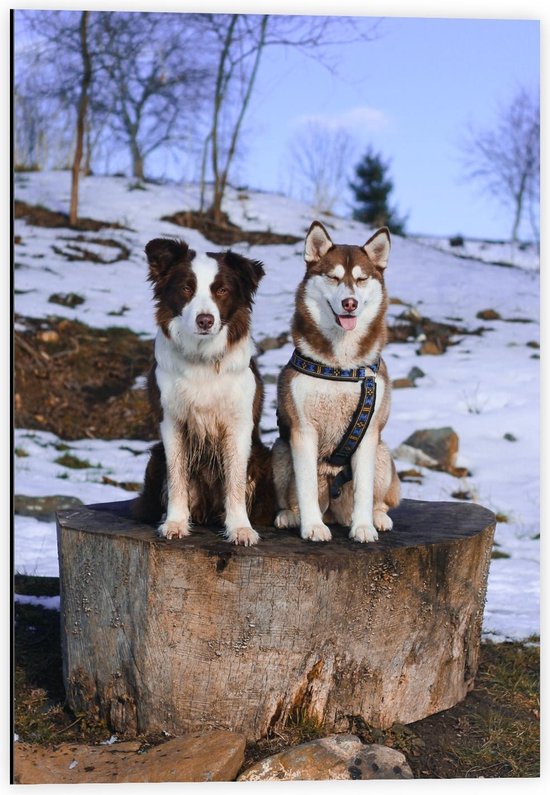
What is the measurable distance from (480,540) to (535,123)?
6.09 meters

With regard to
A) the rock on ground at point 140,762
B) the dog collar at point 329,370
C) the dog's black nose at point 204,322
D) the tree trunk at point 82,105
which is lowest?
the rock on ground at point 140,762

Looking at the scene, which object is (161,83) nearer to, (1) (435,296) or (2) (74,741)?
(1) (435,296)

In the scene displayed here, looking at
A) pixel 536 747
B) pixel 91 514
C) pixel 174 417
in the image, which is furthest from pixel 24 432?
pixel 536 747

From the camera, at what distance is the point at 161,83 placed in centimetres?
1068

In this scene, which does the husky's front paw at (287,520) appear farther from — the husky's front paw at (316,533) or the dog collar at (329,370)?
the dog collar at (329,370)

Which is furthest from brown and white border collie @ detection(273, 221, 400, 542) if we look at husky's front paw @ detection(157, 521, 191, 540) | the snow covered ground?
the snow covered ground

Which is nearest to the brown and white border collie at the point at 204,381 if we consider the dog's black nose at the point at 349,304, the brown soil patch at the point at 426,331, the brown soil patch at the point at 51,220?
the dog's black nose at the point at 349,304

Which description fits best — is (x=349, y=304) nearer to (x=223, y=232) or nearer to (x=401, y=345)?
(x=401, y=345)

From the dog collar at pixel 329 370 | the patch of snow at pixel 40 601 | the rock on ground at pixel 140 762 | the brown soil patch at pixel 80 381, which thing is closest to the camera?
the rock on ground at pixel 140 762

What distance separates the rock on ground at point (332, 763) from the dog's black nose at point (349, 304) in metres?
1.61

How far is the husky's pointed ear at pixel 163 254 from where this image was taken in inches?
130

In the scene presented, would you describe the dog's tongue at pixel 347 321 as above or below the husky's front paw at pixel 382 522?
above

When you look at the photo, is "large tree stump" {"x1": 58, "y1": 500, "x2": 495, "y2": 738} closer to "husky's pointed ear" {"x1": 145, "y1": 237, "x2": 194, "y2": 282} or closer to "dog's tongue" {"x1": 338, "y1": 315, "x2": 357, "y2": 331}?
"dog's tongue" {"x1": 338, "y1": 315, "x2": 357, "y2": 331}

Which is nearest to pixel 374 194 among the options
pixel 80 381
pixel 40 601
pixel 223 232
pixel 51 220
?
pixel 223 232
